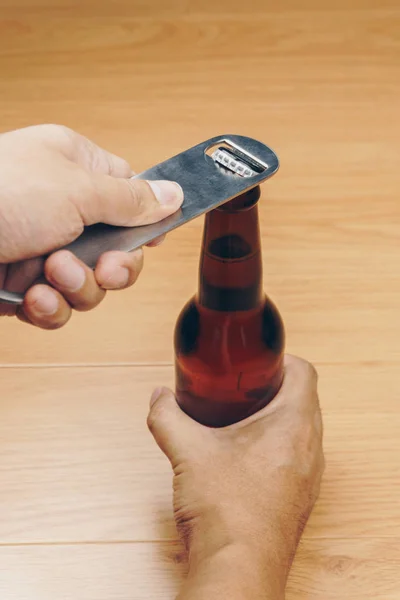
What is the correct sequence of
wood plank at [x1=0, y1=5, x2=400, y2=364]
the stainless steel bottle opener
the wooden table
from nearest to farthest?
the stainless steel bottle opener
the wooden table
wood plank at [x1=0, y1=5, x2=400, y2=364]

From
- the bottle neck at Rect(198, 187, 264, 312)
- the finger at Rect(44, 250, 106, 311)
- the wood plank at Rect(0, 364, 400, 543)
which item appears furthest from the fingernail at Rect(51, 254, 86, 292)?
the wood plank at Rect(0, 364, 400, 543)

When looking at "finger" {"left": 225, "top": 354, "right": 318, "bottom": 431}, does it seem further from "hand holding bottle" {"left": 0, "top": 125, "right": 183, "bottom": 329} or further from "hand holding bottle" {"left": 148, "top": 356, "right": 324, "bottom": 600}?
"hand holding bottle" {"left": 0, "top": 125, "right": 183, "bottom": 329}

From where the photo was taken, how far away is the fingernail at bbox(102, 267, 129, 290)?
550mm

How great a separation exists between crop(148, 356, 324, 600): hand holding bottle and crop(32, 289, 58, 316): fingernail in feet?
0.47

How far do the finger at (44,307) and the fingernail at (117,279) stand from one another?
34mm

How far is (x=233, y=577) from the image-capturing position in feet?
1.81

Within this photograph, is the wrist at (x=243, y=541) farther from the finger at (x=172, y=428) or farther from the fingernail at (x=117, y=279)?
the fingernail at (x=117, y=279)

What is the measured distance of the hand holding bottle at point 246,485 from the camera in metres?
0.56

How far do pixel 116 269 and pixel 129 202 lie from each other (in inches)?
1.8

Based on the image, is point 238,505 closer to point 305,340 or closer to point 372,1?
point 305,340

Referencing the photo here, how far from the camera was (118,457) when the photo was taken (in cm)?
68

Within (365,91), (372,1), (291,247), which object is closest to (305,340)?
(291,247)

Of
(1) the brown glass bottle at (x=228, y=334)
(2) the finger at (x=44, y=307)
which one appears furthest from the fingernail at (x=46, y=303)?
(1) the brown glass bottle at (x=228, y=334)

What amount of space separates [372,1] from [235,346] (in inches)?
33.0
